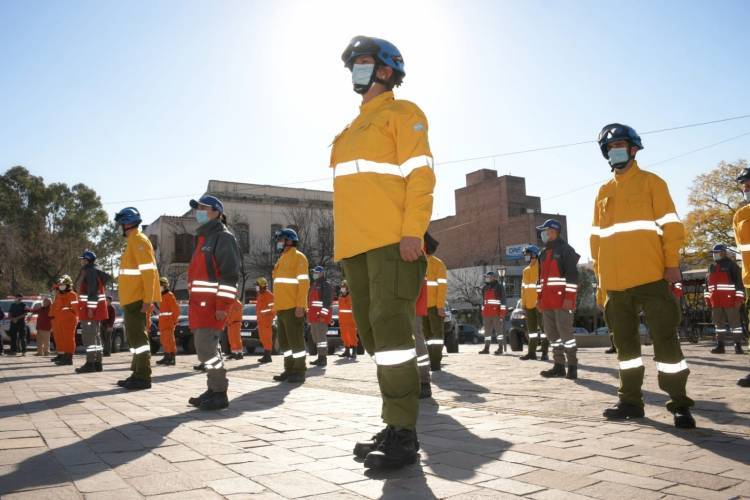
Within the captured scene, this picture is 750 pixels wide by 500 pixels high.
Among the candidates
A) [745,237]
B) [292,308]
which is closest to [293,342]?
[292,308]

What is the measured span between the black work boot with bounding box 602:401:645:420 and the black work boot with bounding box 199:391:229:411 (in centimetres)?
350

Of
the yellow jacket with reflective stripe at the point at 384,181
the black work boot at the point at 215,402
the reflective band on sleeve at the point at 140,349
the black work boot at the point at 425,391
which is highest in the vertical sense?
the yellow jacket with reflective stripe at the point at 384,181

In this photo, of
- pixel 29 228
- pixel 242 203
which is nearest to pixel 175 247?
pixel 242 203

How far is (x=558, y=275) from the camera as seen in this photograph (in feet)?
29.6

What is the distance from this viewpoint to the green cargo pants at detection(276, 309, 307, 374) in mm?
8625

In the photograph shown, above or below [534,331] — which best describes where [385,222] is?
above

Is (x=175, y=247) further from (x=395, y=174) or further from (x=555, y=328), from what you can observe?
(x=395, y=174)

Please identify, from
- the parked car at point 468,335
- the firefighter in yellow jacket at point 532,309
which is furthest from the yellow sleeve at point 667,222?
the parked car at point 468,335

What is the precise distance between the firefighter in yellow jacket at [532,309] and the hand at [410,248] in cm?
981

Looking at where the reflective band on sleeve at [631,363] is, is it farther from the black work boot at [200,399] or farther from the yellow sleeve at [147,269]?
the yellow sleeve at [147,269]

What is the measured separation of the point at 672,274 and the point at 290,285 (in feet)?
18.8

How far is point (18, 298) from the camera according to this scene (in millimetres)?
18125

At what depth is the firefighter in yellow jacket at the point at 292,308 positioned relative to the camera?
28.4 feet

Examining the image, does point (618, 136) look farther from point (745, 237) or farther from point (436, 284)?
point (436, 284)
